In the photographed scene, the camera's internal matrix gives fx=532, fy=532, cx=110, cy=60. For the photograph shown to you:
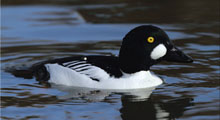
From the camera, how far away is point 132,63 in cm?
860

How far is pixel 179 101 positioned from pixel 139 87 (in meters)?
1.00

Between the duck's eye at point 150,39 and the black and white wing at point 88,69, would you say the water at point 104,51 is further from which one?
the duck's eye at point 150,39

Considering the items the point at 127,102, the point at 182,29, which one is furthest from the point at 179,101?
the point at 182,29

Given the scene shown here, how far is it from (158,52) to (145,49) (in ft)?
0.71

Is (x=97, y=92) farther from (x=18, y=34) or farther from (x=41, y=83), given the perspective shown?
(x=18, y=34)

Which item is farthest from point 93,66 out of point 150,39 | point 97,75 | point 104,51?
point 104,51

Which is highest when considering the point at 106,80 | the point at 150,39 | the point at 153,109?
the point at 150,39

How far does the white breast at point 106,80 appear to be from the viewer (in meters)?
8.55

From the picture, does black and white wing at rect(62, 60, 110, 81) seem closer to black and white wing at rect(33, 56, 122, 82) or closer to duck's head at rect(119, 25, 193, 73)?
black and white wing at rect(33, 56, 122, 82)

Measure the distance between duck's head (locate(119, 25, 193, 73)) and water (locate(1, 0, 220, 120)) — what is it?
0.44 metres

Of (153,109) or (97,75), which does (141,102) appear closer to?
(153,109)

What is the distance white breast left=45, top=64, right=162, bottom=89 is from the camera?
8.55 metres

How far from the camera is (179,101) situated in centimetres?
779

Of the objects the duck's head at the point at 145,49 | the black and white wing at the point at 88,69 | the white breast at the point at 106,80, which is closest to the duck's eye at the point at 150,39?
the duck's head at the point at 145,49
